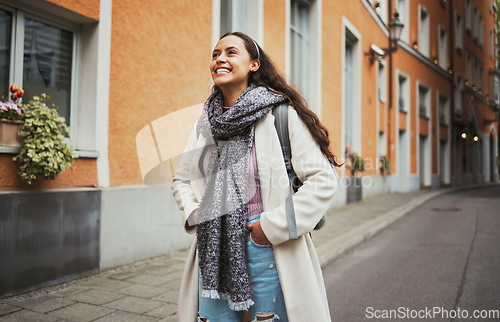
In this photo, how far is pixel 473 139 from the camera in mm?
26062

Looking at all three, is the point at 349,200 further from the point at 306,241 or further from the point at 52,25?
the point at 306,241

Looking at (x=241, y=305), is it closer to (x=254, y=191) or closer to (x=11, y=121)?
(x=254, y=191)

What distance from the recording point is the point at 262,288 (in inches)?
72.7

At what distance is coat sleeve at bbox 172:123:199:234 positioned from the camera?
6.60ft

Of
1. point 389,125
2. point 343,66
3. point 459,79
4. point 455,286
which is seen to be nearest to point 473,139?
point 459,79

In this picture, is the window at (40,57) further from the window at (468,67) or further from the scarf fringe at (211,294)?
the window at (468,67)

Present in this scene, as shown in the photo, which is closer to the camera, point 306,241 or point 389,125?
point 306,241

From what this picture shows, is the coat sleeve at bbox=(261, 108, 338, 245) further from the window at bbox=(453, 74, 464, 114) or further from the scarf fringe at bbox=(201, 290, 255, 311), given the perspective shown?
the window at bbox=(453, 74, 464, 114)

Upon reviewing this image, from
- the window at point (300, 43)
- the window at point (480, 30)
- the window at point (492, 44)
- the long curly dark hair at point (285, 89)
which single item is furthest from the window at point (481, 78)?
the long curly dark hair at point (285, 89)

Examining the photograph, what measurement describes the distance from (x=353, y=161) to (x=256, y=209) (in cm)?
1111

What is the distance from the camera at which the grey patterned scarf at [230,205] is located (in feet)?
5.86

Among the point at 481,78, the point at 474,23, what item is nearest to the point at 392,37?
the point at 474,23

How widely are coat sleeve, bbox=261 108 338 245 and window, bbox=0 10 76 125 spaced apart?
3572 mm

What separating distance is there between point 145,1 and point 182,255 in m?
3.31
